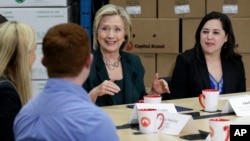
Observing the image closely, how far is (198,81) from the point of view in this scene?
3.24m

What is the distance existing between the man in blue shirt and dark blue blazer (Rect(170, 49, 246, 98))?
1.75m

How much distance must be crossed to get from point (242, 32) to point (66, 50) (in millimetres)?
2835

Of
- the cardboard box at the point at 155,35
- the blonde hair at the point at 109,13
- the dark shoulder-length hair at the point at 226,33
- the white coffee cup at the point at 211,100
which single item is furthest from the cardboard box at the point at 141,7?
the white coffee cup at the point at 211,100

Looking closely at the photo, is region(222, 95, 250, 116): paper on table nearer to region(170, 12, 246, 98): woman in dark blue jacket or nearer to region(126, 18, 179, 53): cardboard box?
Result: region(170, 12, 246, 98): woman in dark blue jacket

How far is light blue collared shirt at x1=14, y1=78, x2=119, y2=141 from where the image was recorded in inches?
59.3

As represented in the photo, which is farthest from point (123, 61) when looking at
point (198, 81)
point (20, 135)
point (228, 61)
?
point (20, 135)

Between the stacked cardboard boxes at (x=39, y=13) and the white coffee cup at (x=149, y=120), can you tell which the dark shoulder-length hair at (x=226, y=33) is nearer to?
the stacked cardboard boxes at (x=39, y=13)

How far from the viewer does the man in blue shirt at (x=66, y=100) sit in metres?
1.50

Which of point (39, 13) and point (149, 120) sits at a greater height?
point (39, 13)

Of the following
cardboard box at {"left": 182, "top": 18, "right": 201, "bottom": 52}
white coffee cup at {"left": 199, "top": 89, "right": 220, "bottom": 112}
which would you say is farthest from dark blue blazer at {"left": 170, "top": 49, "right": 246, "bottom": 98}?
cardboard box at {"left": 182, "top": 18, "right": 201, "bottom": 52}

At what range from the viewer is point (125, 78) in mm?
3037

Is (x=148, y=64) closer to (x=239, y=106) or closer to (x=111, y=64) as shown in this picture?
(x=111, y=64)

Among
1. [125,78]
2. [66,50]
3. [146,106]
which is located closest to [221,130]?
[146,106]

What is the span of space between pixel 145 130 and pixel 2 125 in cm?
54
